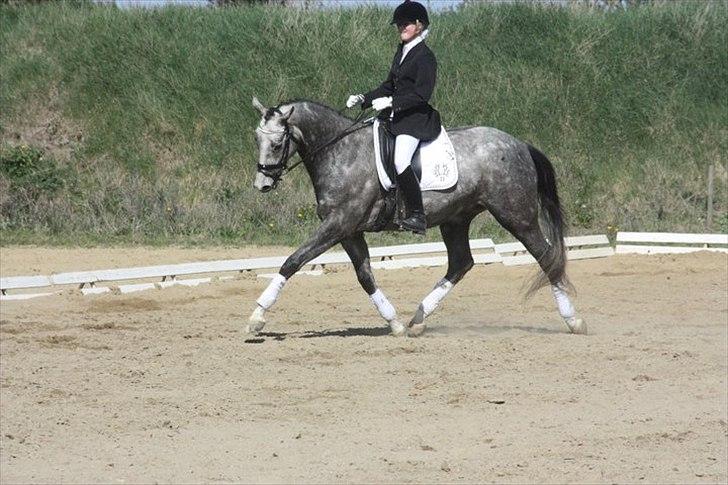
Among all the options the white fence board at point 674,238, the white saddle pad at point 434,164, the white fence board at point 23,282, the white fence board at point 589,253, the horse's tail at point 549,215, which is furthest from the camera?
the white fence board at point 674,238

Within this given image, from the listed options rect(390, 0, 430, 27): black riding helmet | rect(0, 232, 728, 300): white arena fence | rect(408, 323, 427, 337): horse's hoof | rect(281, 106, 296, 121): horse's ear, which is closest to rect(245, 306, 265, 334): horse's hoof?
rect(408, 323, 427, 337): horse's hoof

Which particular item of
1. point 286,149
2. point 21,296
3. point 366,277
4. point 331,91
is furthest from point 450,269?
point 331,91

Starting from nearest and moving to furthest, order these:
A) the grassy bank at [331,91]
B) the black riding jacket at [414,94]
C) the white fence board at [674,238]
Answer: the black riding jacket at [414,94] < the white fence board at [674,238] < the grassy bank at [331,91]

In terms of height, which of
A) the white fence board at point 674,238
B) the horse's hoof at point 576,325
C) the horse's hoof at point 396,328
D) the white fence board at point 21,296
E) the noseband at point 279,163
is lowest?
the white fence board at point 674,238

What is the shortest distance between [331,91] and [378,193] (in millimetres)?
14213

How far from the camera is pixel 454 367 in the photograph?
30.7 feet

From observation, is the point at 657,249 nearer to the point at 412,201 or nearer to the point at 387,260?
the point at 387,260

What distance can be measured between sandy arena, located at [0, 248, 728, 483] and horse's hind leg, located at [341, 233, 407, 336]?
0.39 metres

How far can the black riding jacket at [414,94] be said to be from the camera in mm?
10367

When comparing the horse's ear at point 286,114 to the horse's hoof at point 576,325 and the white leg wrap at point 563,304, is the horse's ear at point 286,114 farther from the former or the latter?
the horse's hoof at point 576,325

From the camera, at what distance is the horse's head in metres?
10.2

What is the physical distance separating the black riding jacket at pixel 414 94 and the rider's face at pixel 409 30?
0.09 m

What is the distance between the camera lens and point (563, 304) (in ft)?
36.3

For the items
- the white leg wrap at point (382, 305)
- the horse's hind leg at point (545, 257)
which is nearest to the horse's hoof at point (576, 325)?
the horse's hind leg at point (545, 257)
